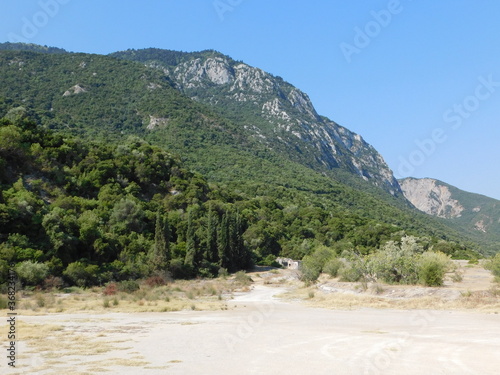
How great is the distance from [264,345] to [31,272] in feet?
82.4

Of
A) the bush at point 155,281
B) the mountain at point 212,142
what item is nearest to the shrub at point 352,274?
the bush at point 155,281

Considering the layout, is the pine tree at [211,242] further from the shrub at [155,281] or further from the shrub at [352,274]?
the shrub at [352,274]

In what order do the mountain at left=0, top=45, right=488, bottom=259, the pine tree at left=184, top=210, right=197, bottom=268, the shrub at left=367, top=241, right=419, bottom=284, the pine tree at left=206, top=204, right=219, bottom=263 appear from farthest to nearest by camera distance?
1. the mountain at left=0, top=45, right=488, bottom=259
2. the pine tree at left=206, top=204, right=219, bottom=263
3. the pine tree at left=184, top=210, right=197, bottom=268
4. the shrub at left=367, top=241, right=419, bottom=284

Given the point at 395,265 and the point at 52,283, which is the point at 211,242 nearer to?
the point at 52,283

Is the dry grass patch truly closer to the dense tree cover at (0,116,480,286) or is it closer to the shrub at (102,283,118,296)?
the shrub at (102,283,118,296)

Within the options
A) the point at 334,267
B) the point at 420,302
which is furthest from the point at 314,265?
the point at 420,302

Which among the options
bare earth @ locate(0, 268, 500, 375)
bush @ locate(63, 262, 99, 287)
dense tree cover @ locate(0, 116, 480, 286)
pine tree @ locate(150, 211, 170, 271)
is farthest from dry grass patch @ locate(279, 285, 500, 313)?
dense tree cover @ locate(0, 116, 480, 286)

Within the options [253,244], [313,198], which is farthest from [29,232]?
[313,198]

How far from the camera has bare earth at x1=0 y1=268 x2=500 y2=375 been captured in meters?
9.23

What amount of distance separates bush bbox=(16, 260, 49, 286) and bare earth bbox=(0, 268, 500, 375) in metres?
13.2

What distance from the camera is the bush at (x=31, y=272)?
3059 centimetres

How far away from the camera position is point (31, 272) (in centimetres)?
3108

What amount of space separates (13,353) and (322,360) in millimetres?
7372

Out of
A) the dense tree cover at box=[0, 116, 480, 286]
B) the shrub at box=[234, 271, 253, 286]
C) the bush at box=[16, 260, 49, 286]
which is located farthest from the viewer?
the shrub at box=[234, 271, 253, 286]
